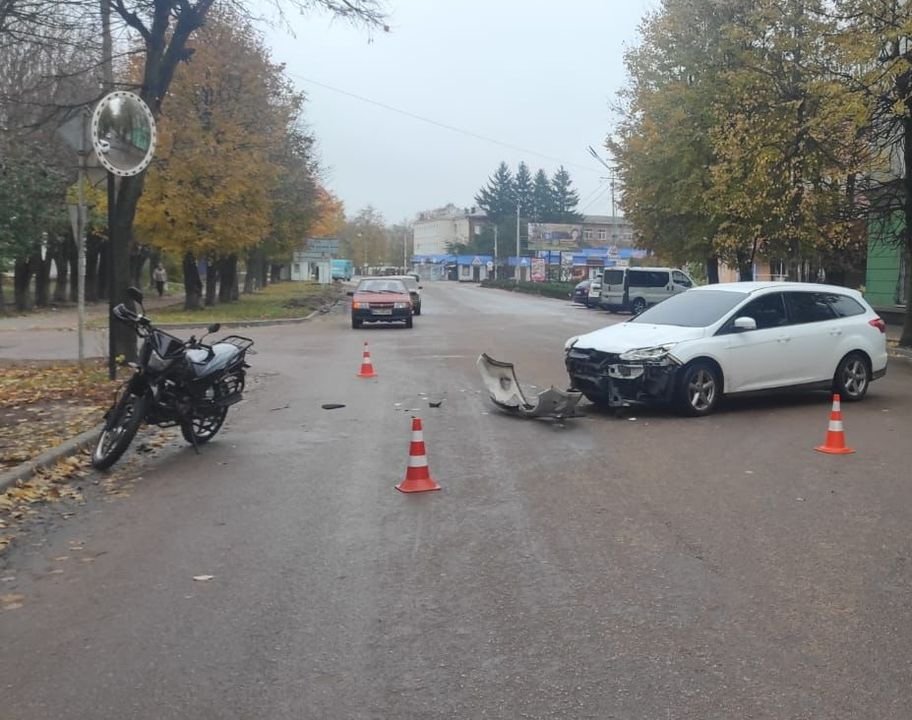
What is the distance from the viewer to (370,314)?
28234mm

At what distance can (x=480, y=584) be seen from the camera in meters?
5.26

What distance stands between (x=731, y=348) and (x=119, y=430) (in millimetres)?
7149

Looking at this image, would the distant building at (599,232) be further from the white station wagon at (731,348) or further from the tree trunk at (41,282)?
the white station wagon at (731,348)

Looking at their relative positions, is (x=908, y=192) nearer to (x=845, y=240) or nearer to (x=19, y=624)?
(x=845, y=240)

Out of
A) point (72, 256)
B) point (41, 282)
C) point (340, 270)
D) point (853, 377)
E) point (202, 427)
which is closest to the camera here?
point (202, 427)

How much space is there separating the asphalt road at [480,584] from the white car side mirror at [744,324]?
1822 millimetres

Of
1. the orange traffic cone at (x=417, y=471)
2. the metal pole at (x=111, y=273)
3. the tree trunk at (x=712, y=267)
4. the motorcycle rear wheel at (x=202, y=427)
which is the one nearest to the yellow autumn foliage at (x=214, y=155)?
the tree trunk at (x=712, y=267)

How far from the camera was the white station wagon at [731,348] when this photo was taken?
10992 mm

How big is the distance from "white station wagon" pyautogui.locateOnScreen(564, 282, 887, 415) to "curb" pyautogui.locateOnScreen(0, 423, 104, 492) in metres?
5.76

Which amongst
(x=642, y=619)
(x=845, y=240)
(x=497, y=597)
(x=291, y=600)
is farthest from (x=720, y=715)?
(x=845, y=240)

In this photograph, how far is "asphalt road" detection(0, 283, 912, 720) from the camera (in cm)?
393

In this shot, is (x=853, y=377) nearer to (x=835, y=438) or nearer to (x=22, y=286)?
(x=835, y=438)

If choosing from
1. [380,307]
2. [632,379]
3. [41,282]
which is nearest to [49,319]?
[41,282]

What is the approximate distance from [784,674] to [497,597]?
5.13 ft
